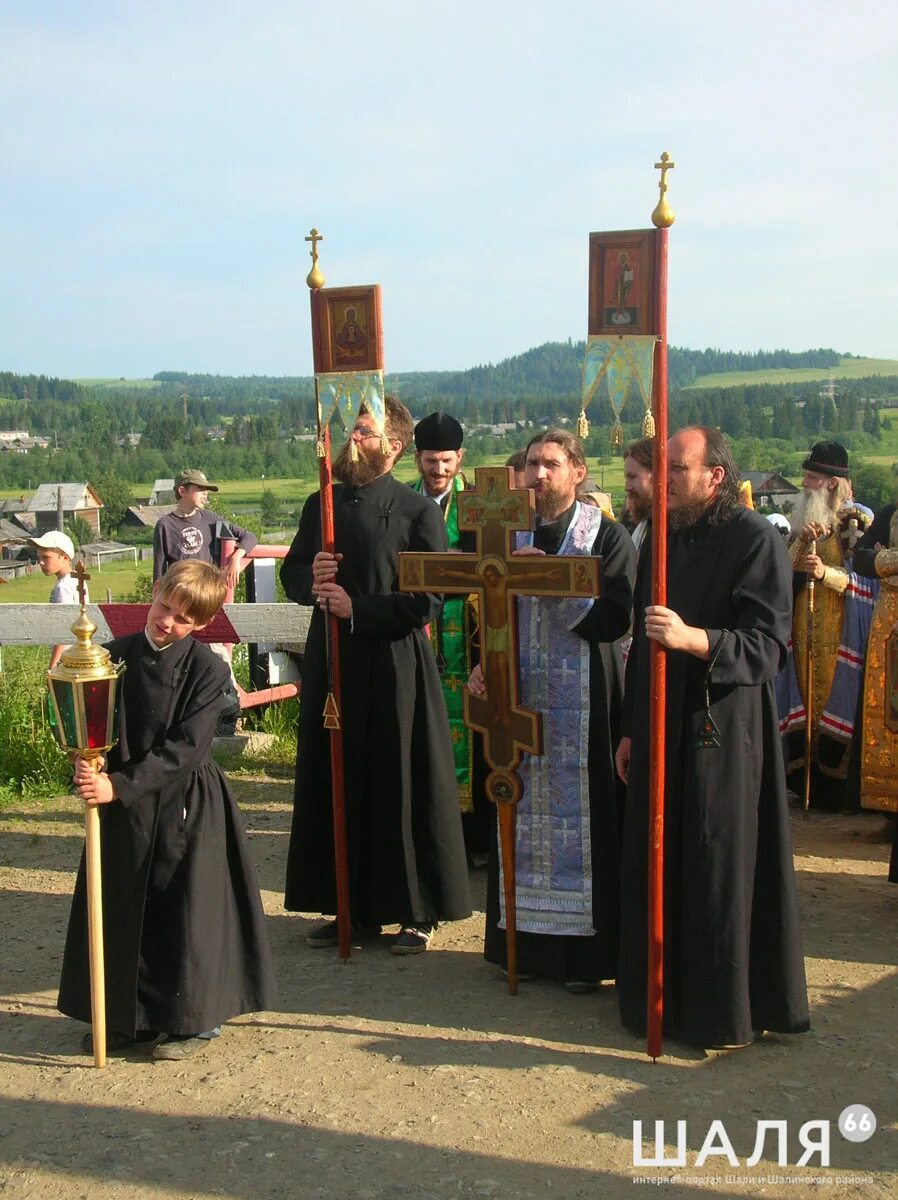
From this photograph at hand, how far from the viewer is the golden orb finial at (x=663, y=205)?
13.0 ft

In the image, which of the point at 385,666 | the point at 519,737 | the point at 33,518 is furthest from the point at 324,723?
the point at 33,518

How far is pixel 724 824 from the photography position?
13.8 feet

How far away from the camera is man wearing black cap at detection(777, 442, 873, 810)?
23.7 ft

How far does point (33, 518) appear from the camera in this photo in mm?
53312

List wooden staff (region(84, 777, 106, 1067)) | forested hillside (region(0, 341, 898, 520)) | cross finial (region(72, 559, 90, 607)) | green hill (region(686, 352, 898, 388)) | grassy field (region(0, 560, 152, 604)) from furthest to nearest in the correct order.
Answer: green hill (region(686, 352, 898, 388)) → forested hillside (region(0, 341, 898, 520)) → grassy field (region(0, 560, 152, 604)) → cross finial (region(72, 559, 90, 607)) → wooden staff (region(84, 777, 106, 1067))

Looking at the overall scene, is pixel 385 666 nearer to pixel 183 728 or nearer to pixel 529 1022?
pixel 183 728

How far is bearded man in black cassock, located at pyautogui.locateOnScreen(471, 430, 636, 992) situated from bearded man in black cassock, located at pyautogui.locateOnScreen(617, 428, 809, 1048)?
0.41 m

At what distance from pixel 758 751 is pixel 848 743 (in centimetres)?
324

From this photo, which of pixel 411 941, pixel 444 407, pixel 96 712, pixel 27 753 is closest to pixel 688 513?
pixel 96 712

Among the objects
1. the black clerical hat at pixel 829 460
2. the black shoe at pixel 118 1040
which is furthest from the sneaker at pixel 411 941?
the black clerical hat at pixel 829 460

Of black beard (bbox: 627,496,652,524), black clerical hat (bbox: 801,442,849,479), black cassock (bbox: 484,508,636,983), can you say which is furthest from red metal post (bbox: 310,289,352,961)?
black clerical hat (bbox: 801,442,849,479)

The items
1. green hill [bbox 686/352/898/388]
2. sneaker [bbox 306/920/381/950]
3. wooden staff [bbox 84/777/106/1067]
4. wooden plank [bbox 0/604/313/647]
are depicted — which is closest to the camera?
wooden staff [bbox 84/777/106/1067]

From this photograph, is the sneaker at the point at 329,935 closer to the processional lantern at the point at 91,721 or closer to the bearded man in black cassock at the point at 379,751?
the bearded man in black cassock at the point at 379,751

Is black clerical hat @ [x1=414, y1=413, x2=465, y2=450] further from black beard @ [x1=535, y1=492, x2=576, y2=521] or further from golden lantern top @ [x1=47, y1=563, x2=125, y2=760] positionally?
golden lantern top @ [x1=47, y1=563, x2=125, y2=760]
